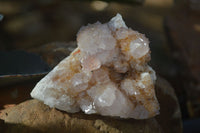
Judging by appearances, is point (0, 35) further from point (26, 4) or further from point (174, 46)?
point (174, 46)

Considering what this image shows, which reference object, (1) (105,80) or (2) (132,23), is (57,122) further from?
(2) (132,23)

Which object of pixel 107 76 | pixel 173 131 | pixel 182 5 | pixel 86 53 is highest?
pixel 86 53

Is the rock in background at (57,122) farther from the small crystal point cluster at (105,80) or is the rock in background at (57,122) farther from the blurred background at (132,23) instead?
the blurred background at (132,23)

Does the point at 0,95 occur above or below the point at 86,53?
below

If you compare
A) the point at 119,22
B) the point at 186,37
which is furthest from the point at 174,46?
the point at 119,22

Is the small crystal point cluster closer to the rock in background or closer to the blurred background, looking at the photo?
the rock in background

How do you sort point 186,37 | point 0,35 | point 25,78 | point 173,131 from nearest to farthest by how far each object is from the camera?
point 25,78, point 173,131, point 186,37, point 0,35
